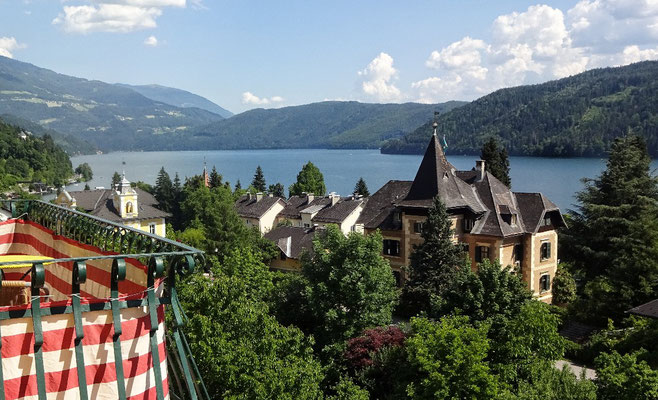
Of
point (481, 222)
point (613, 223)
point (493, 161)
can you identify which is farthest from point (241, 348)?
point (493, 161)

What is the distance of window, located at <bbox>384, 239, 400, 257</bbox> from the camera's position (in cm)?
3656

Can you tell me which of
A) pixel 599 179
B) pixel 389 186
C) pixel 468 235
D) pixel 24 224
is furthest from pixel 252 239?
pixel 24 224

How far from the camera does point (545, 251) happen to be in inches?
1425

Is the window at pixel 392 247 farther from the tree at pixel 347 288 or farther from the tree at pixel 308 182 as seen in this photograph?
the tree at pixel 308 182

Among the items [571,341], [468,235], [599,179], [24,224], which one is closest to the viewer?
[24,224]

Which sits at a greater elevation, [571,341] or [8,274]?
[8,274]

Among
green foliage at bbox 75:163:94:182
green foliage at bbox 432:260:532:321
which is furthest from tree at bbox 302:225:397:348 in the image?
green foliage at bbox 75:163:94:182

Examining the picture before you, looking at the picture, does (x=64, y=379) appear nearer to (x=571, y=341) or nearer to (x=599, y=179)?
(x=571, y=341)

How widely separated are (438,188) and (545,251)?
25.3 feet

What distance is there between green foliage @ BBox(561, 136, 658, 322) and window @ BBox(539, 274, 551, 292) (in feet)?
7.41

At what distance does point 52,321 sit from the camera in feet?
12.7

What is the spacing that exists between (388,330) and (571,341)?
990 centimetres

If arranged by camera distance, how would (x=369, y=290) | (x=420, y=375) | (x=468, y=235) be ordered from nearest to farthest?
(x=420, y=375) < (x=369, y=290) < (x=468, y=235)

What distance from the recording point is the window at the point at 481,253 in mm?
34750
